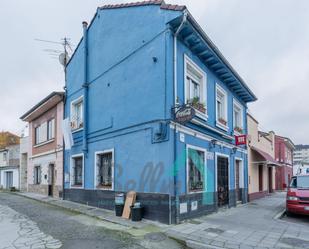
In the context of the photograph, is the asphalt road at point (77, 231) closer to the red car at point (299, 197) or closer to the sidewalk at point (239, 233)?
the sidewalk at point (239, 233)

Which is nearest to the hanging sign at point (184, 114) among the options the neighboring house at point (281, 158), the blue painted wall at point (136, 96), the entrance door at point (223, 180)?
the blue painted wall at point (136, 96)

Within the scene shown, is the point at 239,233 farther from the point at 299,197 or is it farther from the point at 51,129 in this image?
the point at 51,129

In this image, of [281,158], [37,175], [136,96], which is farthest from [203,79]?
[281,158]

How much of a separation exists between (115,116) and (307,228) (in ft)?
25.9

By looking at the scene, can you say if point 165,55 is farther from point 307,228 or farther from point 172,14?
point 307,228

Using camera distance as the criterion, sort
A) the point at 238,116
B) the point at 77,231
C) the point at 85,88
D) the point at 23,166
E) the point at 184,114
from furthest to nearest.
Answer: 1. the point at 23,166
2. the point at 238,116
3. the point at 85,88
4. the point at 184,114
5. the point at 77,231

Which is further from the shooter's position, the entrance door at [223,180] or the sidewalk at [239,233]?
the entrance door at [223,180]

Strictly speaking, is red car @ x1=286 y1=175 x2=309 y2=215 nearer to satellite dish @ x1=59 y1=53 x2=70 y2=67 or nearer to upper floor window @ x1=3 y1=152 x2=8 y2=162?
satellite dish @ x1=59 y1=53 x2=70 y2=67

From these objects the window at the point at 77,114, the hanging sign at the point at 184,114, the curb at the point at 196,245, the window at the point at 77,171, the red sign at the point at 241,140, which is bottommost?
the curb at the point at 196,245

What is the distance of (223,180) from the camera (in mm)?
14344

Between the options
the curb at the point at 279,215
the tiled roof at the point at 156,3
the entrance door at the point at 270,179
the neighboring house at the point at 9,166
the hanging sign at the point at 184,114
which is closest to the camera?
the hanging sign at the point at 184,114

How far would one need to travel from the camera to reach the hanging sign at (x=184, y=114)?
941 cm

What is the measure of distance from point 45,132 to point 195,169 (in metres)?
11.9

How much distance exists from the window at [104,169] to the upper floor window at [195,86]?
12.8 feet
